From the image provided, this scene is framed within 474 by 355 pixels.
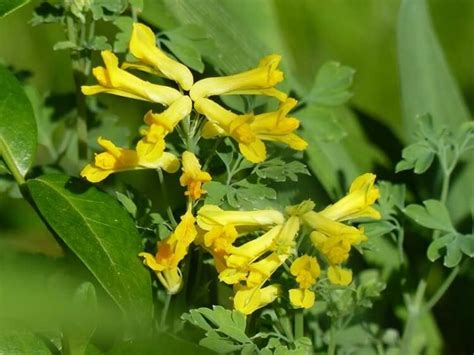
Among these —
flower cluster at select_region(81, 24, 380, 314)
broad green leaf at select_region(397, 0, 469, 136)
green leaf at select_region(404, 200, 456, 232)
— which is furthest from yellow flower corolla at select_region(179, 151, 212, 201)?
broad green leaf at select_region(397, 0, 469, 136)

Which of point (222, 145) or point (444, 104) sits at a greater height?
point (222, 145)

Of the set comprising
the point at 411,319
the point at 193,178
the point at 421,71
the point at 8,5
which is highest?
the point at 8,5

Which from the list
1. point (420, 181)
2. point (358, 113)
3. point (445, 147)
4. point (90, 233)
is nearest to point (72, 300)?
point (90, 233)

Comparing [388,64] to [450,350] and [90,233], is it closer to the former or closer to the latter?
[450,350]

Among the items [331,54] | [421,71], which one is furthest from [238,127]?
[331,54]

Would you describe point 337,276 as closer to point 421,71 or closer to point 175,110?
point 175,110

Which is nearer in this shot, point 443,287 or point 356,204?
point 356,204
